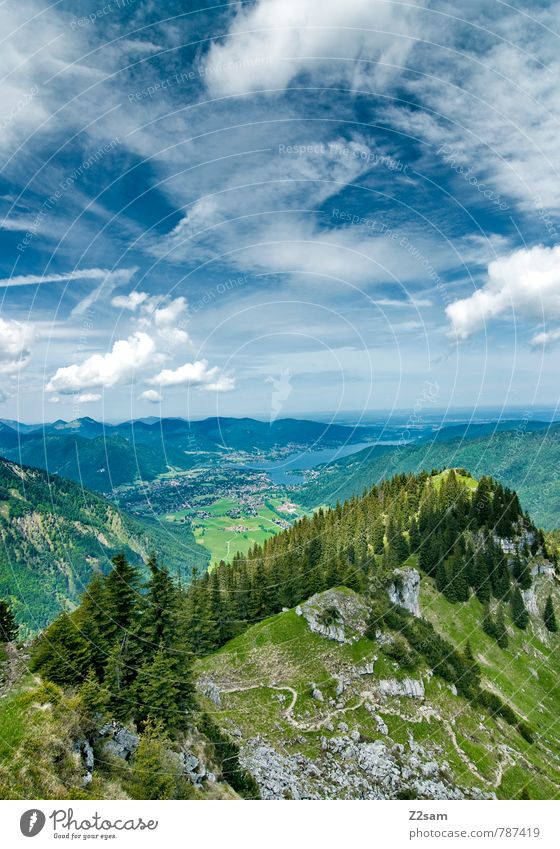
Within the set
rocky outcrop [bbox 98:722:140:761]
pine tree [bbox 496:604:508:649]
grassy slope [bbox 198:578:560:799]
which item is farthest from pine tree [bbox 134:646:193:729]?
pine tree [bbox 496:604:508:649]

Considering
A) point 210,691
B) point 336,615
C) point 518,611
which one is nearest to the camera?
point 210,691

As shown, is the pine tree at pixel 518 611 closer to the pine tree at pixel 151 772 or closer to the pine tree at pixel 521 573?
the pine tree at pixel 521 573

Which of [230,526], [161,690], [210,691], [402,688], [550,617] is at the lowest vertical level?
[230,526]

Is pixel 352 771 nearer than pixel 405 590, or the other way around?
pixel 352 771

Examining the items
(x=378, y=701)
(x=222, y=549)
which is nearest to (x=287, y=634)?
(x=378, y=701)

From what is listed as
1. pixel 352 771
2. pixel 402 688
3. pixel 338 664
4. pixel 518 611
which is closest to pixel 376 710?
pixel 338 664

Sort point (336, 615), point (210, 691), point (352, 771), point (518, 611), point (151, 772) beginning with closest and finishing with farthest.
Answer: point (151, 772), point (352, 771), point (210, 691), point (336, 615), point (518, 611)

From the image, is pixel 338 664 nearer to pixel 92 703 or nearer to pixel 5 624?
pixel 92 703

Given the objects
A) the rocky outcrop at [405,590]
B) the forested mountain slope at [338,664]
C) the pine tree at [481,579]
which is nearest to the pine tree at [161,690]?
the forested mountain slope at [338,664]
